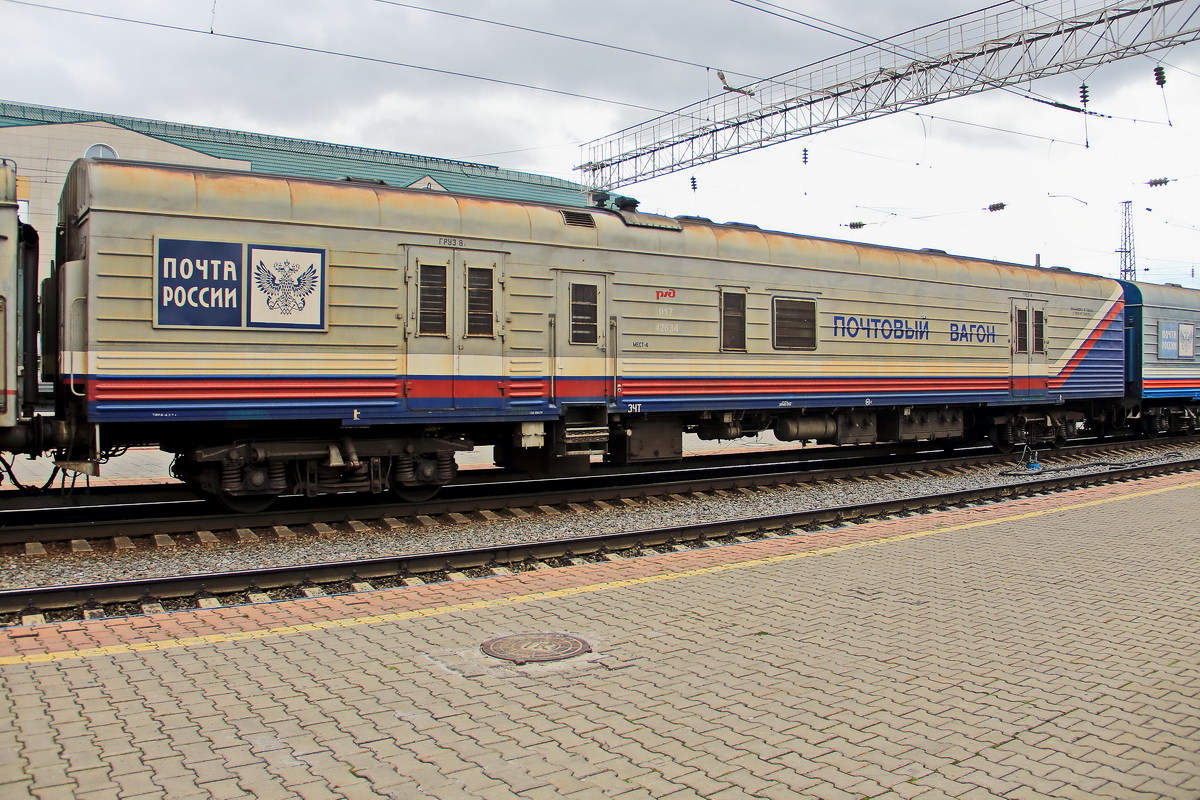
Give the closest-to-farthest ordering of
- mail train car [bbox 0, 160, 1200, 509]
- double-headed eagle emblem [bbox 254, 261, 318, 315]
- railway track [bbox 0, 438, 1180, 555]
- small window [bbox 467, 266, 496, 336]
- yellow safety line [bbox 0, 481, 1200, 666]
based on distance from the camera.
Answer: yellow safety line [bbox 0, 481, 1200, 666] < railway track [bbox 0, 438, 1180, 555] < mail train car [bbox 0, 160, 1200, 509] < double-headed eagle emblem [bbox 254, 261, 318, 315] < small window [bbox 467, 266, 496, 336]

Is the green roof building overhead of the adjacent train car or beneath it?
overhead

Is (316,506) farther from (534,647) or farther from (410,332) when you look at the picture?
(534,647)

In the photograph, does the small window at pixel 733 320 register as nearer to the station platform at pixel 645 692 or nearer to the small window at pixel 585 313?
the small window at pixel 585 313

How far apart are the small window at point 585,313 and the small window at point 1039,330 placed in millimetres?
10469

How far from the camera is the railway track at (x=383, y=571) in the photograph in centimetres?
653

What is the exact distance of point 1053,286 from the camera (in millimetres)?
18109

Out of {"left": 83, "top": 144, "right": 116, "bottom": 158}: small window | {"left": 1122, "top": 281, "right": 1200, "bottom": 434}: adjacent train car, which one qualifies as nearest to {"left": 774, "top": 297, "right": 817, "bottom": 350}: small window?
{"left": 1122, "top": 281, "right": 1200, "bottom": 434}: adjacent train car

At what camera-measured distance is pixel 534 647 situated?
5715mm

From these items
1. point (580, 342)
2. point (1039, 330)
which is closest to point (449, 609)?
point (580, 342)

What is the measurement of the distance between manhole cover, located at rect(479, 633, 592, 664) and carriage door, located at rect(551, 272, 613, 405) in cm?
568

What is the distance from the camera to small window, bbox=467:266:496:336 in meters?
10.8

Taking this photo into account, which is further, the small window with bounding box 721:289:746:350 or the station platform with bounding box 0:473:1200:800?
the small window with bounding box 721:289:746:350

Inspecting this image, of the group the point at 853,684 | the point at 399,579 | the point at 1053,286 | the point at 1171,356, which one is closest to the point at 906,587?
the point at 853,684

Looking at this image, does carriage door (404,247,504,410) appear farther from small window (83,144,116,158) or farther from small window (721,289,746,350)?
small window (83,144,116,158)
